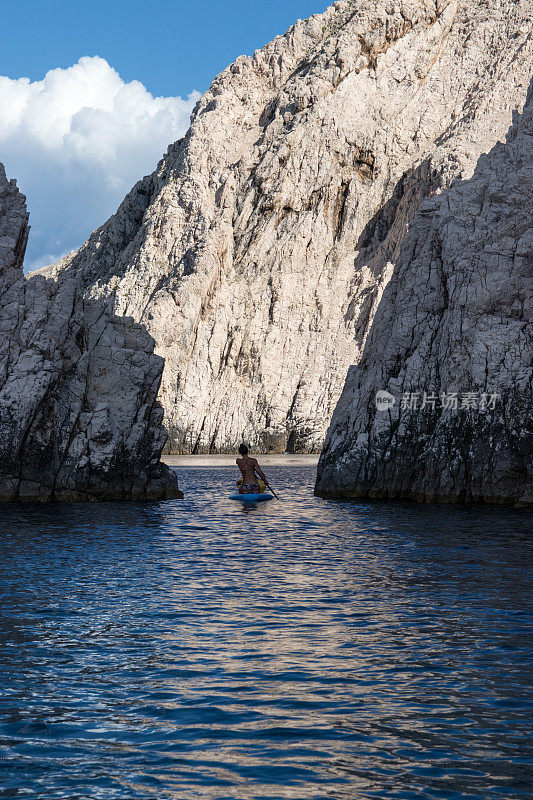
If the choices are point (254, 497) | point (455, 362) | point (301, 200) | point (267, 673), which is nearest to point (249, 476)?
point (254, 497)

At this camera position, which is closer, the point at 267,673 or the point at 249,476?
the point at 267,673

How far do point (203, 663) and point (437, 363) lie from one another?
29.2 meters

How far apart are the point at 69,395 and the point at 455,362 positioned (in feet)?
59.9

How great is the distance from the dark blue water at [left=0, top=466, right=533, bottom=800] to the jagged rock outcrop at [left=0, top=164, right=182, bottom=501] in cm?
1442

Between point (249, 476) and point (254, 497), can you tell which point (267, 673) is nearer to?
point (254, 497)

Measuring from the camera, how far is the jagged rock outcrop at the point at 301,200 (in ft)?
340

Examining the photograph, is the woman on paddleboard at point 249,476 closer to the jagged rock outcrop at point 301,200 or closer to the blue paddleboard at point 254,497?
the blue paddleboard at point 254,497

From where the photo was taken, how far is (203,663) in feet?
39.3

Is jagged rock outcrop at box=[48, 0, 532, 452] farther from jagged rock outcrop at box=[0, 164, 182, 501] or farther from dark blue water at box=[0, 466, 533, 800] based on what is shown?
dark blue water at box=[0, 466, 533, 800]

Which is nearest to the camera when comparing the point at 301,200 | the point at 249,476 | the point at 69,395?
the point at 69,395

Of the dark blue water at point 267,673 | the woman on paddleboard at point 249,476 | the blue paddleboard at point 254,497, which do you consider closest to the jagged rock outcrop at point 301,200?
the woman on paddleboard at point 249,476

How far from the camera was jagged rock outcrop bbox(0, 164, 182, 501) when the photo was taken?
37.3 m

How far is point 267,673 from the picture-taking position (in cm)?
1145

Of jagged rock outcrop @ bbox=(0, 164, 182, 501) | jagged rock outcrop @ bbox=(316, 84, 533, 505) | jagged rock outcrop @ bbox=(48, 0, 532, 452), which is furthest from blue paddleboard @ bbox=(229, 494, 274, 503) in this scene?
jagged rock outcrop @ bbox=(48, 0, 532, 452)
